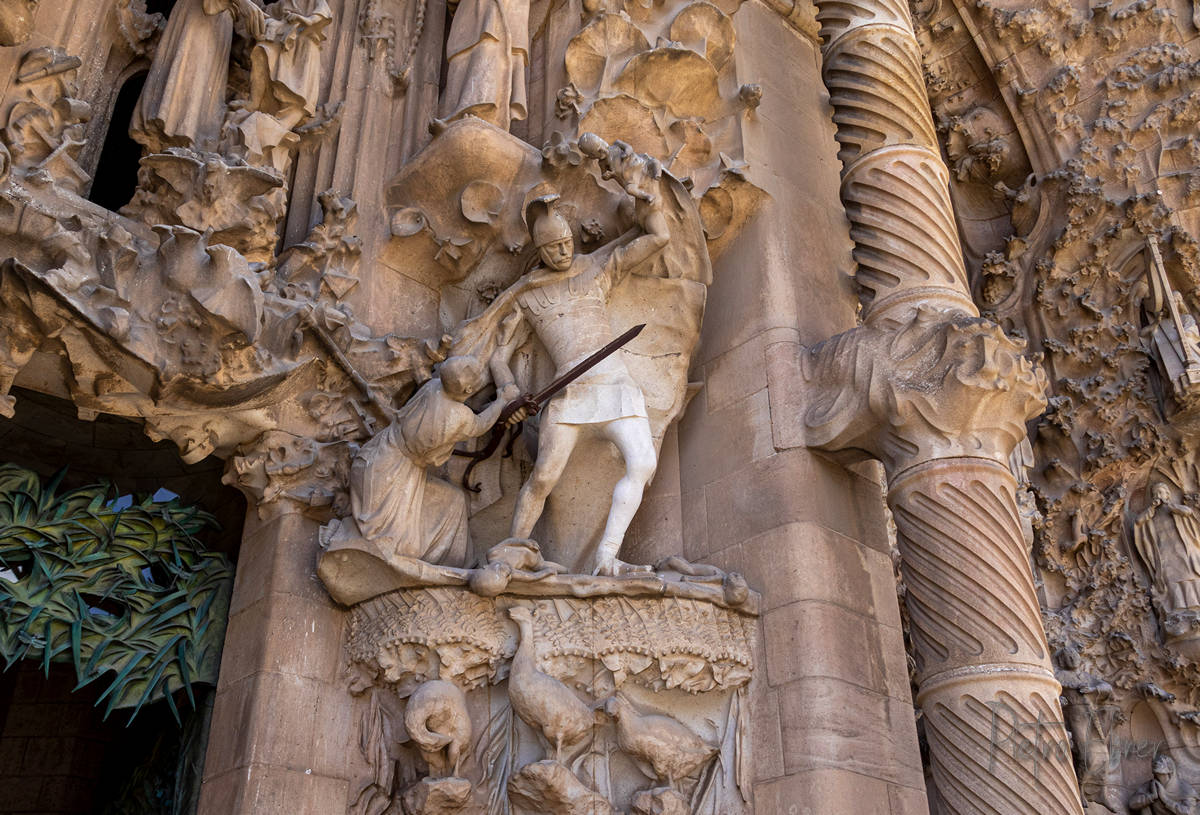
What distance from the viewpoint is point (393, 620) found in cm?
Answer: 475

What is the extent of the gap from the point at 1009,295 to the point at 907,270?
300 centimetres

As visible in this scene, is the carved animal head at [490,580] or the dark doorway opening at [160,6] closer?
the carved animal head at [490,580]

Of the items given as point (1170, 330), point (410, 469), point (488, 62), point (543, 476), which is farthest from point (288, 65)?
point (1170, 330)

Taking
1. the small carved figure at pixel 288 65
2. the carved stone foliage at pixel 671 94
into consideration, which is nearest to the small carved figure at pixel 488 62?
the carved stone foliage at pixel 671 94

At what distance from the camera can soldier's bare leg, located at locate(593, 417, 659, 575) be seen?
4.98 metres

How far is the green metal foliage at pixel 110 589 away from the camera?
4961 millimetres

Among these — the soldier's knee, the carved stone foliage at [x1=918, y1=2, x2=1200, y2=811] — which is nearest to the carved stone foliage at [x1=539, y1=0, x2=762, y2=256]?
the soldier's knee

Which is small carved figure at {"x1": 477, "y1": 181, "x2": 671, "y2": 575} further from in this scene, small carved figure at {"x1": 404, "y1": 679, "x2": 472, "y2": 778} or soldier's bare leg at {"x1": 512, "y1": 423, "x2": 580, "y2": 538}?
small carved figure at {"x1": 404, "y1": 679, "x2": 472, "y2": 778}

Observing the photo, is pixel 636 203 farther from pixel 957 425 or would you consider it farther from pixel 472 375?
pixel 957 425

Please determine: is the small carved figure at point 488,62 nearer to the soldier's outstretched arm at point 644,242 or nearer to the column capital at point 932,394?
the soldier's outstretched arm at point 644,242

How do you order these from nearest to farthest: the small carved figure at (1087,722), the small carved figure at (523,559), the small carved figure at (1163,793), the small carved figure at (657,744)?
the small carved figure at (657,744) → the small carved figure at (523,559) → the small carved figure at (1163,793) → the small carved figure at (1087,722)

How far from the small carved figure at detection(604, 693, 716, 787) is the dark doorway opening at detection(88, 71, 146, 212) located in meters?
4.00

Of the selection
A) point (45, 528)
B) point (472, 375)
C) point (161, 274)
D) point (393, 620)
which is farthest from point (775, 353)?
point (45, 528)

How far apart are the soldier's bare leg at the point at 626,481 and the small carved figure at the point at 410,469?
2.13 ft
